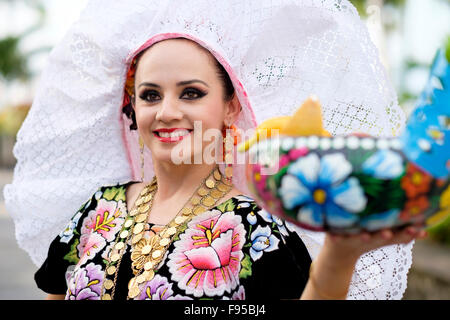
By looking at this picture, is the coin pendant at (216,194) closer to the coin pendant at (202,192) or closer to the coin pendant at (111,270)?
the coin pendant at (202,192)

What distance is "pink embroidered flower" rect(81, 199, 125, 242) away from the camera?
5.24ft

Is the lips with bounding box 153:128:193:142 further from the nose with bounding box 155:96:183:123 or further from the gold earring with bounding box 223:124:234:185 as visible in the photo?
the gold earring with bounding box 223:124:234:185

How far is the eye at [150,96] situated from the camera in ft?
4.86

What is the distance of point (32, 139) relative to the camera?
195cm

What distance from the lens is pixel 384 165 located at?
33.9 inches

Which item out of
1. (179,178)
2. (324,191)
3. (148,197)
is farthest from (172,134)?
(324,191)

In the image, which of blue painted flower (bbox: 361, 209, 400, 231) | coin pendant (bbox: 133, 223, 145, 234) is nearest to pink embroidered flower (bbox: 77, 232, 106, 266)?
coin pendant (bbox: 133, 223, 145, 234)

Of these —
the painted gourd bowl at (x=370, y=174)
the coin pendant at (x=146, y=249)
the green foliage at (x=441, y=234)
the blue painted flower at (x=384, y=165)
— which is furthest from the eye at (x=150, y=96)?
the green foliage at (x=441, y=234)

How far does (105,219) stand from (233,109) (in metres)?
0.54

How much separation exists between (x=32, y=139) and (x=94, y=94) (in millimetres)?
331

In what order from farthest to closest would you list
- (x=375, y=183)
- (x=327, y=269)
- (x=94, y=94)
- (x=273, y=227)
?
1. (x=94, y=94)
2. (x=273, y=227)
3. (x=327, y=269)
4. (x=375, y=183)

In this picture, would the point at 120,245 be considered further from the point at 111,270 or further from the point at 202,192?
the point at 202,192

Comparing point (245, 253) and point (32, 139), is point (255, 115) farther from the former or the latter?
point (32, 139)
